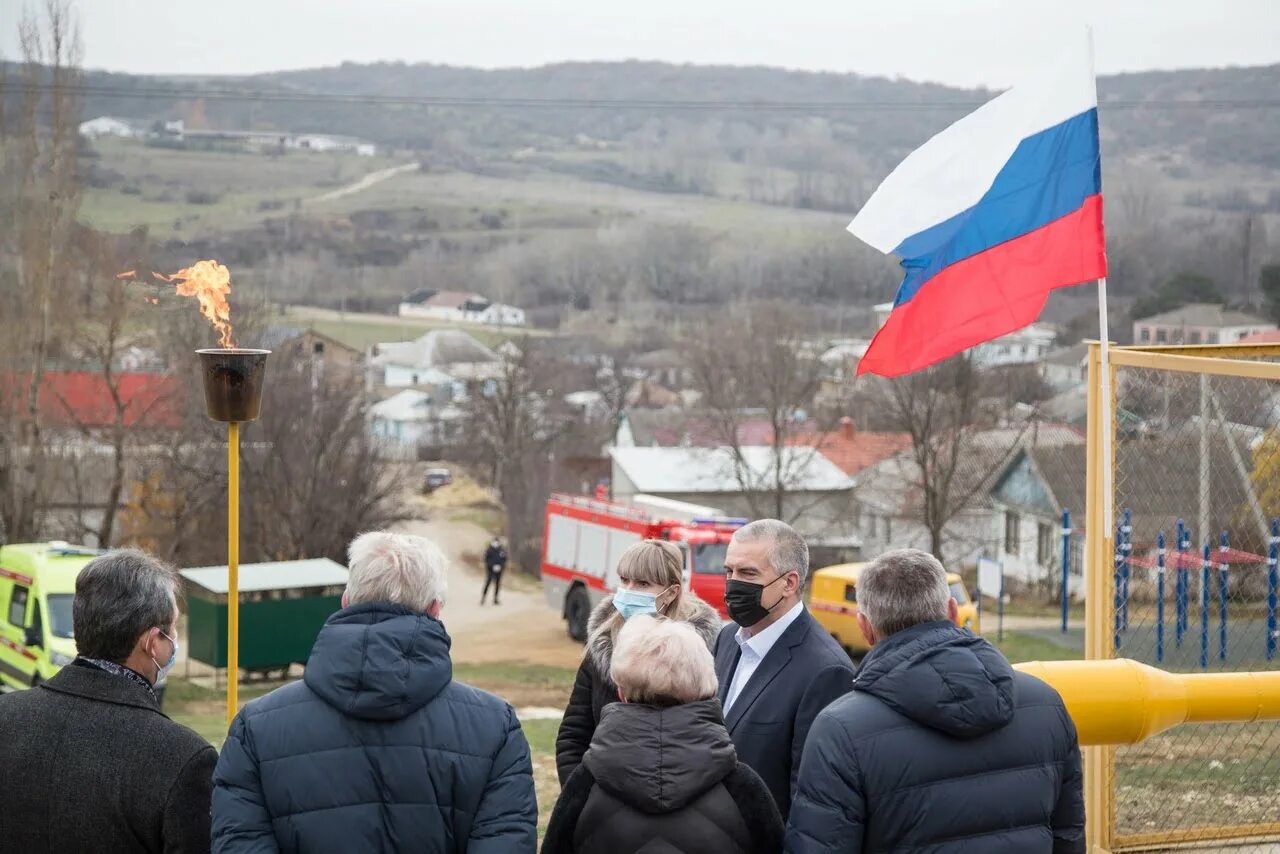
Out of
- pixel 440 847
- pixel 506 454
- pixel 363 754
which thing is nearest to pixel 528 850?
pixel 440 847

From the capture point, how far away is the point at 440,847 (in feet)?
11.9

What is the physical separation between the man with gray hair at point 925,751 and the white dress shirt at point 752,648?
954 millimetres

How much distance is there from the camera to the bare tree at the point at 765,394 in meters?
54.3

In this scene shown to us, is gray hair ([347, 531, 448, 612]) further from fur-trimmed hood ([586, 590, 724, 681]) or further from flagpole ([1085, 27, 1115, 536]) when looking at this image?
flagpole ([1085, 27, 1115, 536])

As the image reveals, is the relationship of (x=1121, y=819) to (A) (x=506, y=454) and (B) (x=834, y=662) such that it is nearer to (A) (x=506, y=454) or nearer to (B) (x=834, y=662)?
(B) (x=834, y=662)

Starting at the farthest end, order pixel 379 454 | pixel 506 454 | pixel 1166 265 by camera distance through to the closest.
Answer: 1. pixel 1166 265
2. pixel 506 454
3. pixel 379 454

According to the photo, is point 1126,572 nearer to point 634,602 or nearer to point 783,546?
point 634,602

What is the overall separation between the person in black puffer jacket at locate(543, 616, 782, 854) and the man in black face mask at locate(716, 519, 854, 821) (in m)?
0.93

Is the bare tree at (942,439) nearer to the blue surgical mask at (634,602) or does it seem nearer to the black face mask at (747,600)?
the blue surgical mask at (634,602)

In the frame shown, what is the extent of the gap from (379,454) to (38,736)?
156 feet

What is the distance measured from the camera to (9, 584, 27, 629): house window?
21.2m

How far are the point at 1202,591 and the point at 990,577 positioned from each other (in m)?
20.1

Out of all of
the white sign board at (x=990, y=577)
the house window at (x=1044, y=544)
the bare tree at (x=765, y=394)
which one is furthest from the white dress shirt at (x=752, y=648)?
the bare tree at (x=765, y=394)

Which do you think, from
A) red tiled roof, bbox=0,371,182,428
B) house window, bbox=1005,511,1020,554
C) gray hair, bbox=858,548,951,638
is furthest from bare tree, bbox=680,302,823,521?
gray hair, bbox=858,548,951,638
